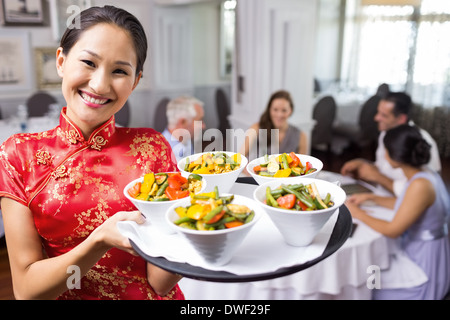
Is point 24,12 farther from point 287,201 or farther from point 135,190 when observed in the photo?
point 287,201

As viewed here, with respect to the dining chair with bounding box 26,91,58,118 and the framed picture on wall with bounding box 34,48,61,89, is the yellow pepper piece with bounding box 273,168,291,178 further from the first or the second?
the framed picture on wall with bounding box 34,48,61,89

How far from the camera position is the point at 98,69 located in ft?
1.84

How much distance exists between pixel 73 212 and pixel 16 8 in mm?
3955

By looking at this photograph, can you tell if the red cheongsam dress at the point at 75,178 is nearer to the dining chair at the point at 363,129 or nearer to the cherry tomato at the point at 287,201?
the cherry tomato at the point at 287,201

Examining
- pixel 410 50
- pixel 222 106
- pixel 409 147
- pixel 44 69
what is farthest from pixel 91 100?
Result: pixel 410 50

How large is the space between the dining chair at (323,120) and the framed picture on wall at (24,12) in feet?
9.10

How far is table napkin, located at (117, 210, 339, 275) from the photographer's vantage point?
0.54 m

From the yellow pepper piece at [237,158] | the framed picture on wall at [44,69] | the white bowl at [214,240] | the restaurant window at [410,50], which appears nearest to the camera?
the white bowl at [214,240]

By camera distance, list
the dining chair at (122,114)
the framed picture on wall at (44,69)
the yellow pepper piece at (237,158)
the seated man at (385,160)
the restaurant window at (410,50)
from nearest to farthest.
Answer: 1. the yellow pepper piece at (237,158)
2. the dining chair at (122,114)
3. the seated man at (385,160)
4. the framed picture on wall at (44,69)
5. the restaurant window at (410,50)

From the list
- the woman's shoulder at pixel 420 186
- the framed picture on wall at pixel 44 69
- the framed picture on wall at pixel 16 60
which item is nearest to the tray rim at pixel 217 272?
the woman's shoulder at pixel 420 186

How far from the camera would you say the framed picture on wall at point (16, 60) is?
3922mm

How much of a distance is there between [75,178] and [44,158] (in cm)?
6

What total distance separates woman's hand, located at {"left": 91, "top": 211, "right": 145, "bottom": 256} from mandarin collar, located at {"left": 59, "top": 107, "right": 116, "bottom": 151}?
0.45 feet

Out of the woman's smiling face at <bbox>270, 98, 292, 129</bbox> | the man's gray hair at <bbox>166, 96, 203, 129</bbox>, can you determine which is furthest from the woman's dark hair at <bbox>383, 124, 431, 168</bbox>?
the man's gray hair at <bbox>166, 96, 203, 129</bbox>
